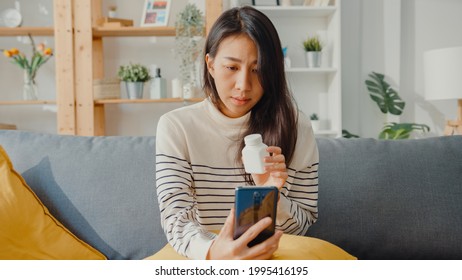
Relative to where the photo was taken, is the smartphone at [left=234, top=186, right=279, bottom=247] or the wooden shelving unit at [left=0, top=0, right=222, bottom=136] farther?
the wooden shelving unit at [left=0, top=0, right=222, bottom=136]

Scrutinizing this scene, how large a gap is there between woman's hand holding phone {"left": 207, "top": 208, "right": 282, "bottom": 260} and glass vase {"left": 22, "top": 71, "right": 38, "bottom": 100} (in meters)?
2.94

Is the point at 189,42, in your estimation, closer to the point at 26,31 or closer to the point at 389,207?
the point at 26,31

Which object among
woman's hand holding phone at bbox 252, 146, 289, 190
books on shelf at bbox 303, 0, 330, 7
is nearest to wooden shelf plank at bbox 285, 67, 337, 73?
books on shelf at bbox 303, 0, 330, 7

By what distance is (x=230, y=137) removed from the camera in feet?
4.11

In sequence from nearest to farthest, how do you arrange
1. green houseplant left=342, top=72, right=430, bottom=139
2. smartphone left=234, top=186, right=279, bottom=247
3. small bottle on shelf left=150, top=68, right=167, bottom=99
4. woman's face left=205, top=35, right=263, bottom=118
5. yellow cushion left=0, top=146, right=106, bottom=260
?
1. smartphone left=234, top=186, right=279, bottom=247
2. woman's face left=205, top=35, right=263, bottom=118
3. yellow cushion left=0, top=146, right=106, bottom=260
4. small bottle on shelf left=150, top=68, right=167, bottom=99
5. green houseplant left=342, top=72, right=430, bottom=139

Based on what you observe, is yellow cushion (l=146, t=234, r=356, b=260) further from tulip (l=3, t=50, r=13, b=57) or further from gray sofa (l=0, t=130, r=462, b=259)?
tulip (l=3, t=50, r=13, b=57)

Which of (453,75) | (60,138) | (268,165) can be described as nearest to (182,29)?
(453,75)

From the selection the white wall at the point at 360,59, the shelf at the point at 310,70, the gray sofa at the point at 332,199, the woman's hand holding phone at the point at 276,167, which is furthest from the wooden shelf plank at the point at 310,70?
the woman's hand holding phone at the point at 276,167

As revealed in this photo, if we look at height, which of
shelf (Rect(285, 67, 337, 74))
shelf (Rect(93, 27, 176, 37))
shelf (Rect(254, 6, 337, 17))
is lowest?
shelf (Rect(285, 67, 337, 74))

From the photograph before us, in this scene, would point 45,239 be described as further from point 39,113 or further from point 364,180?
point 39,113

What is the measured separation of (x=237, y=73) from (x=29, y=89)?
2.79 meters

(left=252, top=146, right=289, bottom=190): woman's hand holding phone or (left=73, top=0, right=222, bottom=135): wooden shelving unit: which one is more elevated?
(left=73, top=0, right=222, bottom=135): wooden shelving unit

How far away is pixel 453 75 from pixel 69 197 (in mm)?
2554

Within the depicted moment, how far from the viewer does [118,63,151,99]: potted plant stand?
3559 mm
